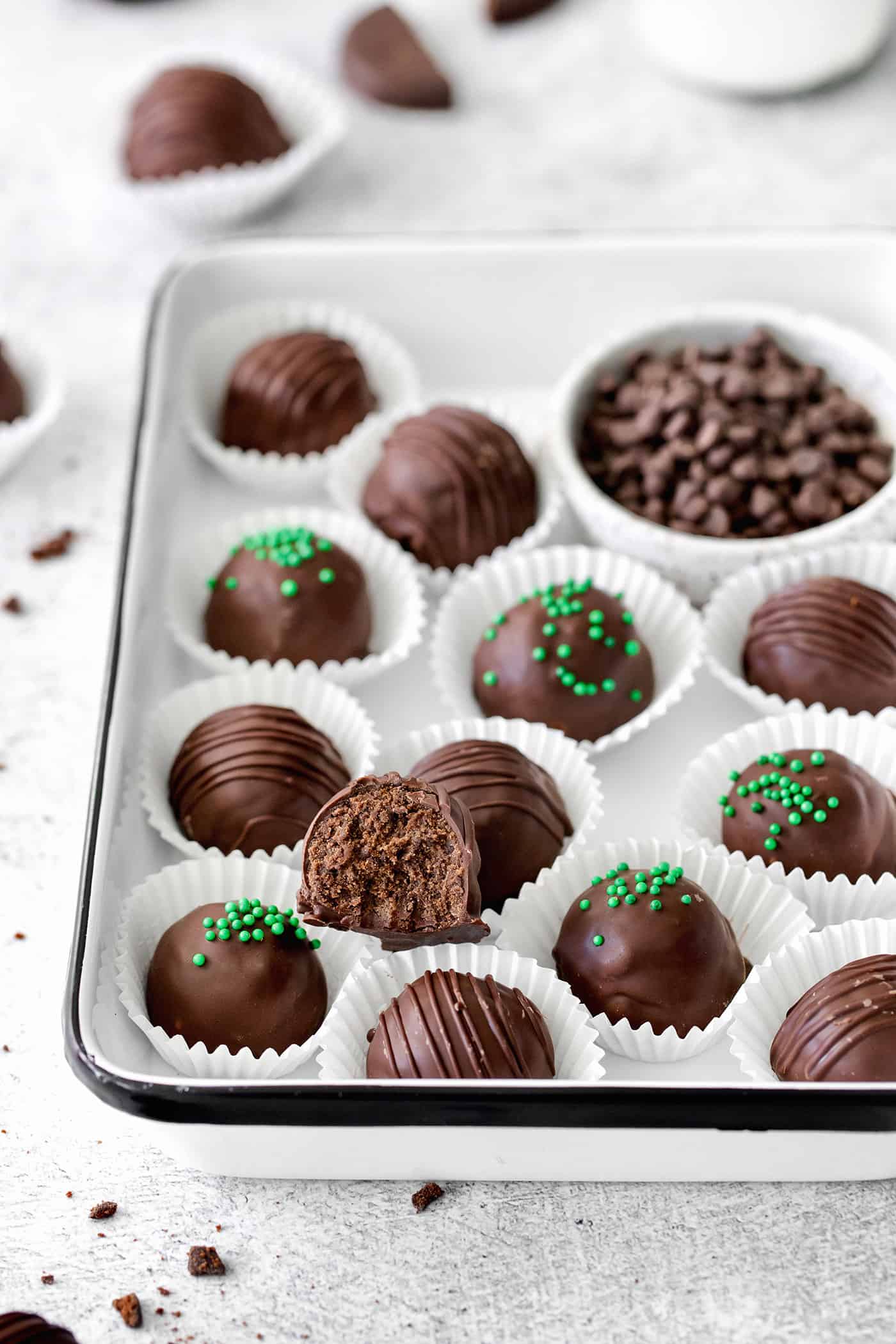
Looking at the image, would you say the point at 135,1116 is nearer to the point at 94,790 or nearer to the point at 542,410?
the point at 94,790

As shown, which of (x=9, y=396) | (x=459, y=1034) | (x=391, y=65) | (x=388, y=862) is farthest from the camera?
(x=391, y=65)

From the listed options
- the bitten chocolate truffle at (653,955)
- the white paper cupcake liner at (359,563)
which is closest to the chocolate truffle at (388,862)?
the bitten chocolate truffle at (653,955)

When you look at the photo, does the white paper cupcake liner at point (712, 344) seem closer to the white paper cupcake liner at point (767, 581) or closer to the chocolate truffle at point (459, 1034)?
the white paper cupcake liner at point (767, 581)

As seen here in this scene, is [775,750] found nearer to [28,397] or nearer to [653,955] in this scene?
[653,955]

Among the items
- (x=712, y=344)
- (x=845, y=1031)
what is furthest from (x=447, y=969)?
(x=712, y=344)

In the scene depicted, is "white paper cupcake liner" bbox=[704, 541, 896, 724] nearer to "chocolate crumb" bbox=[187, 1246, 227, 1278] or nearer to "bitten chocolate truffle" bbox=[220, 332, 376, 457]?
"bitten chocolate truffle" bbox=[220, 332, 376, 457]

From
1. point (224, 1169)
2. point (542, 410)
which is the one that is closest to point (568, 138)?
point (542, 410)
